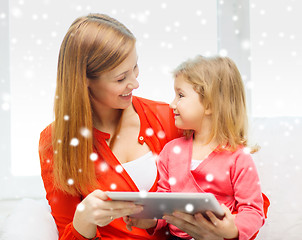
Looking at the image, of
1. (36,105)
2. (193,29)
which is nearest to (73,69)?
(36,105)

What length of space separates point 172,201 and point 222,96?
49 centimetres

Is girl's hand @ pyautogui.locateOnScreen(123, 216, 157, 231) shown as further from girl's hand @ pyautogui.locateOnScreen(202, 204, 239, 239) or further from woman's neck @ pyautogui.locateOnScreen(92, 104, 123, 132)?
woman's neck @ pyautogui.locateOnScreen(92, 104, 123, 132)

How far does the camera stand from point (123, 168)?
138cm

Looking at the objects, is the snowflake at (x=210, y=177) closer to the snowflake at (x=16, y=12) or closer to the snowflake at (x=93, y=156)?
the snowflake at (x=93, y=156)

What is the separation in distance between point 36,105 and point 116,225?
102 centimetres

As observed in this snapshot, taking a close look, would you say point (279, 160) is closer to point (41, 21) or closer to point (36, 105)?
point (36, 105)

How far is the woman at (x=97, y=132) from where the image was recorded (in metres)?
1.32

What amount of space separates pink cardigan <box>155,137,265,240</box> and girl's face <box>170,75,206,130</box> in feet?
0.30

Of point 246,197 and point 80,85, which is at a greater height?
point 80,85

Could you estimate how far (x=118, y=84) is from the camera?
1.32 m

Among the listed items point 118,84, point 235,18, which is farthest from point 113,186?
point 235,18

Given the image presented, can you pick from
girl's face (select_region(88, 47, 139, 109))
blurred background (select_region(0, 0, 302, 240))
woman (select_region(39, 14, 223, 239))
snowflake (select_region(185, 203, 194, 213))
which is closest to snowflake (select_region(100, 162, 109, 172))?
woman (select_region(39, 14, 223, 239))

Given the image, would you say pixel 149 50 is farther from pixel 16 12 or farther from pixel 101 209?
pixel 101 209

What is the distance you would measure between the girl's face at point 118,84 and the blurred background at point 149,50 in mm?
885
